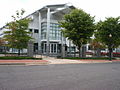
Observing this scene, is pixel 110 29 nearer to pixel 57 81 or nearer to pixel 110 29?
pixel 110 29

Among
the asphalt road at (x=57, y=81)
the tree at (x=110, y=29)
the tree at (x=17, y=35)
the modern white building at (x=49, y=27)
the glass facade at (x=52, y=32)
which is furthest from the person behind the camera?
the glass facade at (x=52, y=32)

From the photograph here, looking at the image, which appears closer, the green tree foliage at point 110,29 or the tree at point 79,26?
the tree at point 79,26

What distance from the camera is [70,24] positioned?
Result: 20.4 meters

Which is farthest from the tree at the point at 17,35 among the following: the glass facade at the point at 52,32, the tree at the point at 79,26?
the glass facade at the point at 52,32

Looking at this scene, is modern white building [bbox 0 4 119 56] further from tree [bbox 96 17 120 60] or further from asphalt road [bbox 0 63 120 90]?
asphalt road [bbox 0 63 120 90]

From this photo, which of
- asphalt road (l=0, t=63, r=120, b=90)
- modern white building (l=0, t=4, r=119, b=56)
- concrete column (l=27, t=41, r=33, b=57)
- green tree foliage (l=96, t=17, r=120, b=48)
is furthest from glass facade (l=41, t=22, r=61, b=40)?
asphalt road (l=0, t=63, r=120, b=90)

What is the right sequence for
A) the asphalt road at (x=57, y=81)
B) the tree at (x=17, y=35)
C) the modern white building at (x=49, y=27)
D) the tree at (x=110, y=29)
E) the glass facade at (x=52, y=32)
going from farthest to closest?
the glass facade at (x=52, y=32), the modern white building at (x=49, y=27), the tree at (x=110, y=29), the tree at (x=17, y=35), the asphalt road at (x=57, y=81)

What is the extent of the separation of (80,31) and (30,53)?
8968mm

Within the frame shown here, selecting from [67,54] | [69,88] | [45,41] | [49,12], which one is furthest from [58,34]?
[69,88]

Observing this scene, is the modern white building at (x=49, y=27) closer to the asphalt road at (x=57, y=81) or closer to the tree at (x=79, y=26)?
the tree at (x=79, y=26)

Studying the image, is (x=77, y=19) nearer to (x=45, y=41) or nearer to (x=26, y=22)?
(x=26, y=22)

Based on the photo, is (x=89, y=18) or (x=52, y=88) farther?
(x=89, y=18)

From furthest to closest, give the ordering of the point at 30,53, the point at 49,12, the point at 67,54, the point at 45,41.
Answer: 1. the point at 45,41
2. the point at 49,12
3. the point at 67,54
4. the point at 30,53

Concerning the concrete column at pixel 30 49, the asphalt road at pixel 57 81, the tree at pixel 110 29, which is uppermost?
the tree at pixel 110 29
